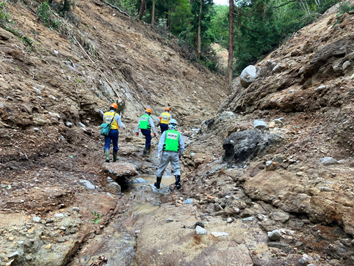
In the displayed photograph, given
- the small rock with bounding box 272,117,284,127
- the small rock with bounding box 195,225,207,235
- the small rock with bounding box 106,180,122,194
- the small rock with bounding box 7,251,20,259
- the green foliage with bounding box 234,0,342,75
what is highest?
the green foliage with bounding box 234,0,342,75

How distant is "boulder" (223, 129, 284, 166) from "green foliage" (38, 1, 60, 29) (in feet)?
32.2

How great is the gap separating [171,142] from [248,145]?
1.76 m

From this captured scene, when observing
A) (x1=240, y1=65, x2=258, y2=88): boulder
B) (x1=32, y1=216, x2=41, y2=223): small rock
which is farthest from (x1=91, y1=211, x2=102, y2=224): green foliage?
(x1=240, y1=65, x2=258, y2=88): boulder

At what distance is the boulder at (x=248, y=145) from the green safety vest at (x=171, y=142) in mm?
1172

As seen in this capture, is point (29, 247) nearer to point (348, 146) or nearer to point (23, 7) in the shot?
point (348, 146)

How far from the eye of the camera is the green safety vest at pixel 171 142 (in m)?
5.49

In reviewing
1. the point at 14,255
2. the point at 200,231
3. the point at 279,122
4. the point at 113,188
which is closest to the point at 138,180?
the point at 113,188

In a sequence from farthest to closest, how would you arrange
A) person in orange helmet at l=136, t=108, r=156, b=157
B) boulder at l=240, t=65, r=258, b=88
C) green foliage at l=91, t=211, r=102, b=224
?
boulder at l=240, t=65, r=258, b=88 → person in orange helmet at l=136, t=108, r=156, b=157 → green foliage at l=91, t=211, r=102, b=224

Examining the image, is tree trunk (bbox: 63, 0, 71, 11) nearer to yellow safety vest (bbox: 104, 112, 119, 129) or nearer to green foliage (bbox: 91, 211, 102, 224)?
yellow safety vest (bbox: 104, 112, 119, 129)

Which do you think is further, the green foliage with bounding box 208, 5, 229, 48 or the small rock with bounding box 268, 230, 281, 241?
the green foliage with bounding box 208, 5, 229, 48

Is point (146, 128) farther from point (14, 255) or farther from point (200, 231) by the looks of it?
point (14, 255)

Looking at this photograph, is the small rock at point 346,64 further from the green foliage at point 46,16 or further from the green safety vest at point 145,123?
the green foliage at point 46,16

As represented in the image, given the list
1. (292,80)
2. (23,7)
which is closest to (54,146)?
(292,80)

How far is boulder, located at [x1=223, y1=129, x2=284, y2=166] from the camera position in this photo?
4.55 meters
